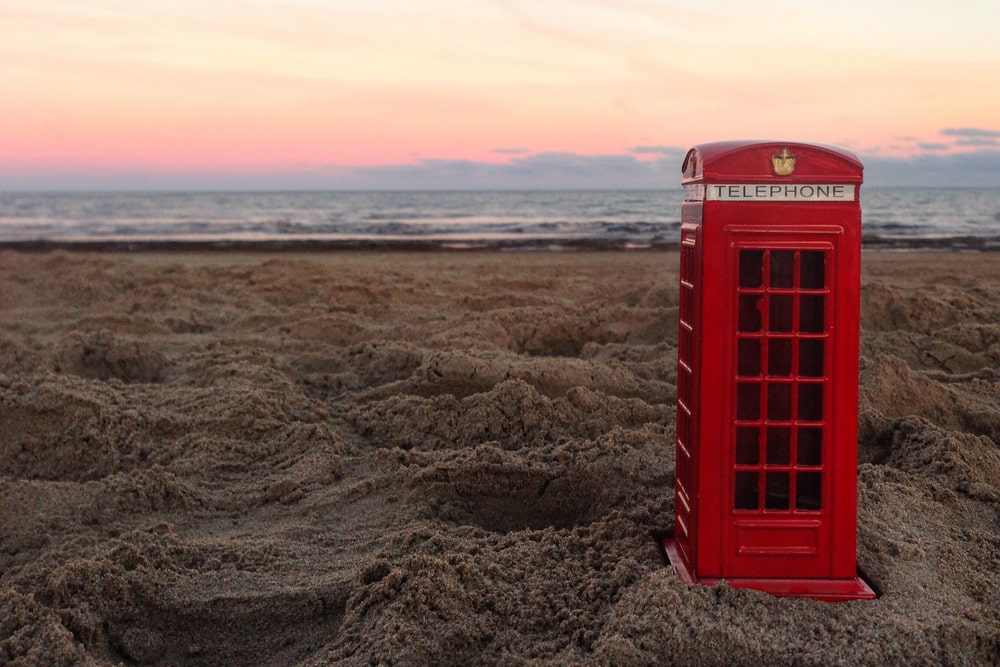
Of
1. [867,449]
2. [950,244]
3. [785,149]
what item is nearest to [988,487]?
[867,449]

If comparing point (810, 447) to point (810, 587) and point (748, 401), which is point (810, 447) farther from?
point (810, 587)

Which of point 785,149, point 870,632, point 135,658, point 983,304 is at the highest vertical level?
point 785,149

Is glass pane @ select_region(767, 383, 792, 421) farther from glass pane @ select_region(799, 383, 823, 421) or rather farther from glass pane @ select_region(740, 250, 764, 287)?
glass pane @ select_region(740, 250, 764, 287)

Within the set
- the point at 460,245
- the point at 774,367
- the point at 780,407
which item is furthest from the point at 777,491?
the point at 460,245

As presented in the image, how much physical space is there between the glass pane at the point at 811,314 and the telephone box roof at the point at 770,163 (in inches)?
16.1

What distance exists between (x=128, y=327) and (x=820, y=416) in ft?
22.0

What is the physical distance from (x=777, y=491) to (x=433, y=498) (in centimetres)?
165

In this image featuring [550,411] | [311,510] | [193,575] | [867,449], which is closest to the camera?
[193,575]

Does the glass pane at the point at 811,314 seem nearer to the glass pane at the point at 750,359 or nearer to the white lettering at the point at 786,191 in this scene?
the glass pane at the point at 750,359

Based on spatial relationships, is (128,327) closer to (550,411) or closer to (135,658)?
(550,411)

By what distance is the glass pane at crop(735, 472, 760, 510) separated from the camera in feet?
9.57

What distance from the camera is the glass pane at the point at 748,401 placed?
2.85 metres

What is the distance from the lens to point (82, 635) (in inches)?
113

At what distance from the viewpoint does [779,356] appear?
9.34ft
